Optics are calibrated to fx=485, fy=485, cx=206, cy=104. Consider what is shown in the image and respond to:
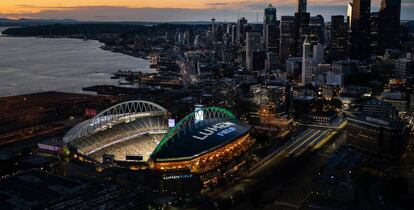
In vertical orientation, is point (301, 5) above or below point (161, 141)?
above

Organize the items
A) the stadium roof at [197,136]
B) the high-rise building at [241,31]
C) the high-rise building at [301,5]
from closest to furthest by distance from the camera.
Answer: the stadium roof at [197,136] → the high-rise building at [301,5] → the high-rise building at [241,31]

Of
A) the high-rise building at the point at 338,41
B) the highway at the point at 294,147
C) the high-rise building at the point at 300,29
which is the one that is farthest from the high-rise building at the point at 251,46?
the highway at the point at 294,147

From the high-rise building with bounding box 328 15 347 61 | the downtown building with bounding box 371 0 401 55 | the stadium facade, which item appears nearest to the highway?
the stadium facade

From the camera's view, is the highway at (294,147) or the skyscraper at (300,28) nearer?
the highway at (294,147)

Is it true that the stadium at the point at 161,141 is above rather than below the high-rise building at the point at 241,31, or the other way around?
below

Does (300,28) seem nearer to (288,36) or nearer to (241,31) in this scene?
(288,36)

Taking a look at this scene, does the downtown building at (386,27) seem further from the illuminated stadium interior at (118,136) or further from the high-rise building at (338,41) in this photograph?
the illuminated stadium interior at (118,136)

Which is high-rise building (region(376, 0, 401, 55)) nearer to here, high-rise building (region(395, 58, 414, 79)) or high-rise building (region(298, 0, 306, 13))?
high-rise building (region(298, 0, 306, 13))

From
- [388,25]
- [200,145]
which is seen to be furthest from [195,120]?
[388,25]

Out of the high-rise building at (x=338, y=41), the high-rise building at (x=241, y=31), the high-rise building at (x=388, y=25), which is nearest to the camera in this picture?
the high-rise building at (x=338, y=41)
